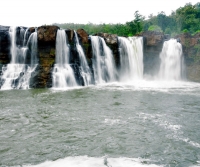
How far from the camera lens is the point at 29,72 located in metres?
18.7

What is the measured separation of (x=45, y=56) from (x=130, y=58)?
10.1m

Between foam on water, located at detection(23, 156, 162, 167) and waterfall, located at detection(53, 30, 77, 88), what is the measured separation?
43.4 ft

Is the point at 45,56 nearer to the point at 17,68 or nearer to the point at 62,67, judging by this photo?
the point at 62,67

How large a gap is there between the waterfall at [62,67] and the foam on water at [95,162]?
13.2 meters

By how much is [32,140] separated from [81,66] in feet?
47.1

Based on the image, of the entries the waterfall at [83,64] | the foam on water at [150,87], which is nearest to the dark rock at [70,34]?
the waterfall at [83,64]

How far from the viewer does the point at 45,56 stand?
19.7 meters

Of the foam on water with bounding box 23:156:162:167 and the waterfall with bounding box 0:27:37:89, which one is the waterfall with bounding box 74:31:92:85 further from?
the foam on water with bounding box 23:156:162:167

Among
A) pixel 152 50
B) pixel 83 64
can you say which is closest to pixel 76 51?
pixel 83 64

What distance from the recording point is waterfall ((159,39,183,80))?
2656cm

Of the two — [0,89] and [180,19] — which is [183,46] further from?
[180,19]

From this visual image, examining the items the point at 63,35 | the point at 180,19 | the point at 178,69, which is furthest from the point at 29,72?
the point at 180,19

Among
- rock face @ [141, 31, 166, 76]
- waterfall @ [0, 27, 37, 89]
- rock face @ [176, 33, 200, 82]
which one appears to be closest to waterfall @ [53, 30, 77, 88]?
waterfall @ [0, 27, 37, 89]

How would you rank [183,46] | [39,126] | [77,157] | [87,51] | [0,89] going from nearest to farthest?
[77,157] < [39,126] < [0,89] < [87,51] < [183,46]
